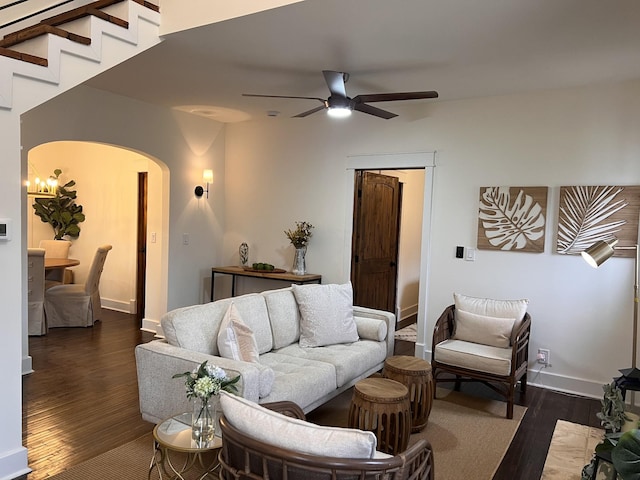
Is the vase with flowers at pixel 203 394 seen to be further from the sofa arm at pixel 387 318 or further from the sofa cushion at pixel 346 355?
the sofa arm at pixel 387 318

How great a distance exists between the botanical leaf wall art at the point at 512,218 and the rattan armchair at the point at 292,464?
300cm

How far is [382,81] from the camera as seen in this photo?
13.1ft

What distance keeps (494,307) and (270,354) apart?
2.00 metres

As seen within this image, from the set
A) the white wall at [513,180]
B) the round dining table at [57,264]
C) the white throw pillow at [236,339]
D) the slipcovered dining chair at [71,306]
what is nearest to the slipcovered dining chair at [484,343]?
the white wall at [513,180]

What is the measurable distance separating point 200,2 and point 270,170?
2901mm

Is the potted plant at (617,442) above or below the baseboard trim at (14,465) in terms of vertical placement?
above

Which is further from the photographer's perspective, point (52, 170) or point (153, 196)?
point (52, 170)

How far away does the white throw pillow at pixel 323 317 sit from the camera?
3693 millimetres

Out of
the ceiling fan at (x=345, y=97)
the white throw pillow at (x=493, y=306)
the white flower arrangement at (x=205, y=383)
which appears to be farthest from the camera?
the white throw pillow at (x=493, y=306)

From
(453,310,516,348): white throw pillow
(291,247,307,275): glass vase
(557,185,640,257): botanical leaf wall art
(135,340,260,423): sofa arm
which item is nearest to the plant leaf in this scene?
(557,185,640,257): botanical leaf wall art

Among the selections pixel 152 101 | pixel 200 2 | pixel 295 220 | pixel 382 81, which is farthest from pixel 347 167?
pixel 200 2

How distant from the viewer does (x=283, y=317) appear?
3664 mm

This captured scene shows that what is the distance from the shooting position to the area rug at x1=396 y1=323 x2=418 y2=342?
228 inches

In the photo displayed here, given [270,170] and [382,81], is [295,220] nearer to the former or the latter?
[270,170]
